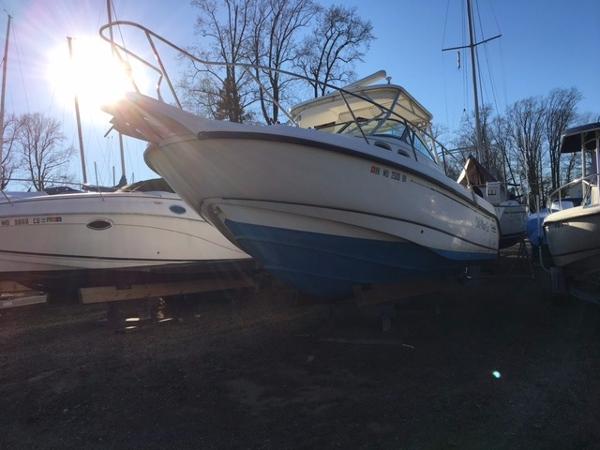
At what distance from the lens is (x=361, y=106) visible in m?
6.84

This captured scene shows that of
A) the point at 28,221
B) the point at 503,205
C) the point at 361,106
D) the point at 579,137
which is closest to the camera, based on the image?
the point at 28,221

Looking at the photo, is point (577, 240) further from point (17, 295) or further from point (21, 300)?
point (17, 295)

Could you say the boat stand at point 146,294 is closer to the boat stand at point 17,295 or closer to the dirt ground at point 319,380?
the dirt ground at point 319,380

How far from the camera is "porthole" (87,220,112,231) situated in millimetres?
6590

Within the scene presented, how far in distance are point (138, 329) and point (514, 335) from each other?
4.71 metres

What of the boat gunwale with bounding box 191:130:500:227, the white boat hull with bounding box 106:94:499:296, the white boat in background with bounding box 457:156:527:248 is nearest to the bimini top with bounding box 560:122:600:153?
the white boat in background with bounding box 457:156:527:248

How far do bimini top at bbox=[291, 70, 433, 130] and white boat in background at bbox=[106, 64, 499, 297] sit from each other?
91 centimetres

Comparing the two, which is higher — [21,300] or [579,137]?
[579,137]

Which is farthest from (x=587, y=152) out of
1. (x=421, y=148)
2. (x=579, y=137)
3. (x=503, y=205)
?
(x=421, y=148)

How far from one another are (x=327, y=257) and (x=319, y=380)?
4.06 ft

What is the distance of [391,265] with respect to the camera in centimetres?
512

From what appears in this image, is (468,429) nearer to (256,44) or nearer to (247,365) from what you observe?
(247,365)

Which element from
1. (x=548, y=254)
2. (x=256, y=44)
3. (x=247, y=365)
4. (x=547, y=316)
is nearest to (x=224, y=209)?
(x=247, y=365)

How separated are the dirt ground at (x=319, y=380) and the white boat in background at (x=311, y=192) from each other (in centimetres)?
88
